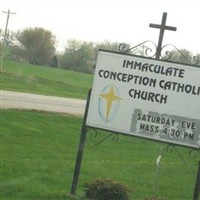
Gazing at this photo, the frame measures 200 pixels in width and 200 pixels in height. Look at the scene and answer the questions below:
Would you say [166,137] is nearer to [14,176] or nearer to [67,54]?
[14,176]

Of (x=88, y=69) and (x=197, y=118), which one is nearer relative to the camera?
(x=197, y=118)

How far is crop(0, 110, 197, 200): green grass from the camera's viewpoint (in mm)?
9023

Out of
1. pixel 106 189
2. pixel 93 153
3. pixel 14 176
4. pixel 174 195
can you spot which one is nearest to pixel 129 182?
pixel 174 195

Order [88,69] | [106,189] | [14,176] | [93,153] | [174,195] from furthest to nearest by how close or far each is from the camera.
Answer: [88,69] < [93,153] < [174,195] < [14,176] < [106,189]

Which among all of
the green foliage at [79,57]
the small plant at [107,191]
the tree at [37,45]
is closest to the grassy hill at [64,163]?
the small plant at [107,191]

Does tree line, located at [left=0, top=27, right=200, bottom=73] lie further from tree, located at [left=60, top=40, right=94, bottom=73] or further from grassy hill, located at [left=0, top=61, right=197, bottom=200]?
grassy hill, located at [left=0, top=61, right=197, bottom=200]

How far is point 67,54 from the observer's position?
8056 centimetres

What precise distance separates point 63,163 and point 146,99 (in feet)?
15.8

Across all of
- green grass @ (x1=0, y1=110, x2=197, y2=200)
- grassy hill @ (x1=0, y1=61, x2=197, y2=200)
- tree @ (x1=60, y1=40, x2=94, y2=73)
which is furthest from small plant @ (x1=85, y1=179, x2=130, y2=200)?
tree @ (x1=60, y1=40, x2=94, y2=73)

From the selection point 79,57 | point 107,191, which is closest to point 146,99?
point 107,191

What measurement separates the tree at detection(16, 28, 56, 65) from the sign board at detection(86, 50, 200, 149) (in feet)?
237

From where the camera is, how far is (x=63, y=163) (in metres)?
12.0

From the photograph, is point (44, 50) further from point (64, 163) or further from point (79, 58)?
point (64, 163)

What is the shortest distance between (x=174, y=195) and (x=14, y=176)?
11.0 feet
